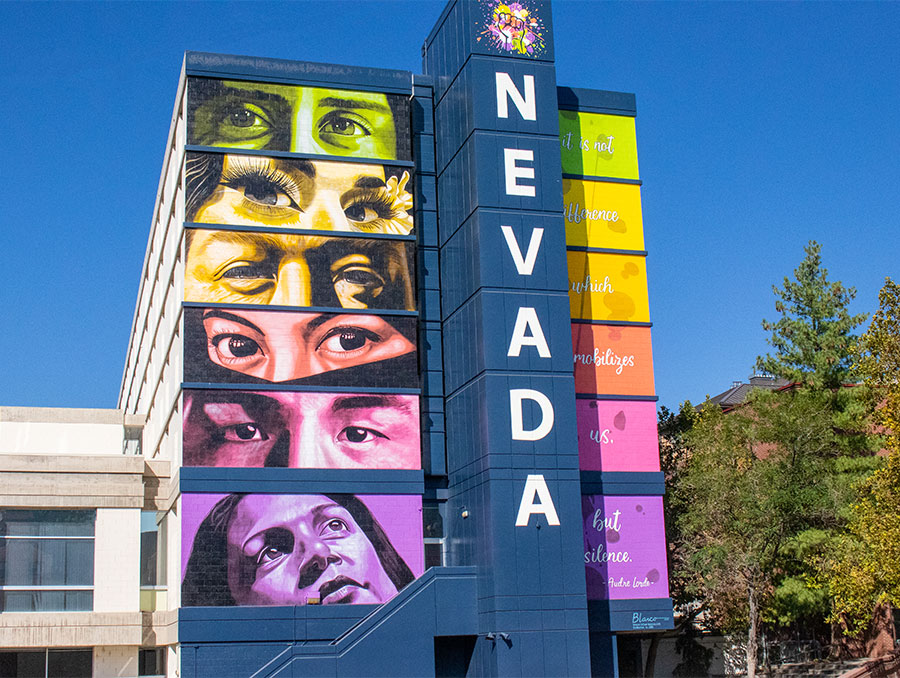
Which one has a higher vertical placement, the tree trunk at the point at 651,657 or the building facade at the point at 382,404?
the building facade at the point at 382,404

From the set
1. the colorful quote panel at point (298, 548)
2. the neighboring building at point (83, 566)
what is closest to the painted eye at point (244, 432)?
the colorful quote panel at point (298, 548)

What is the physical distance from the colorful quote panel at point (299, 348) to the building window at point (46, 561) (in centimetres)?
714

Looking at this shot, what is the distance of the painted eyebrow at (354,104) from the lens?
142 feet

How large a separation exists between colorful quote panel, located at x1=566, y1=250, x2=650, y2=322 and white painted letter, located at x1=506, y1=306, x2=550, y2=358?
5.21 meters

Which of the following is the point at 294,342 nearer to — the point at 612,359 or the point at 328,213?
the point at 328,213

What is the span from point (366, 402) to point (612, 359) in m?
10.4

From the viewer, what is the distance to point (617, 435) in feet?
145

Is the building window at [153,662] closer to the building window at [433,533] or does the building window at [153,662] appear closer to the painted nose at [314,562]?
the painted nose at [314,562]

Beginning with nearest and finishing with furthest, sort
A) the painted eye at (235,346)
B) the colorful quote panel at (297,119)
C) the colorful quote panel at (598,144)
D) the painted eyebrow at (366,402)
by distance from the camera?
the painted eye at (235,346) < the painted eyebrow at (366,402) < the colorful quote panel at (297,119) < the colorful quote panel at (598,144)

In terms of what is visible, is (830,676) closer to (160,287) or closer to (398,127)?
(398,127)

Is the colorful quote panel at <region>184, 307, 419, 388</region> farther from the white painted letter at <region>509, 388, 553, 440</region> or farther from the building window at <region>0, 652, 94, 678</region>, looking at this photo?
the building window at <region>0, 652, 94, 678</region>

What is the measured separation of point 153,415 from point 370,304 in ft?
49.8

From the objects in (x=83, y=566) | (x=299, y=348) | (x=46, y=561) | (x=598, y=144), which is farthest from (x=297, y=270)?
(x=598, y=144)

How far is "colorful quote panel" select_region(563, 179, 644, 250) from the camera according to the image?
45969mm
